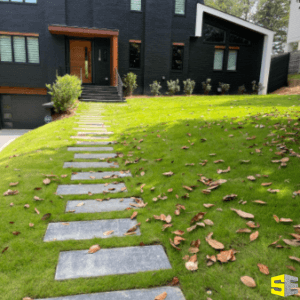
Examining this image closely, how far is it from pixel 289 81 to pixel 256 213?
20.3 meters

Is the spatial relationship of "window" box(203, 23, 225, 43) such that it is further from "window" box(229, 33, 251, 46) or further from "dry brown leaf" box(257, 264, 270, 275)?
"dry brown leaf" box(257, 264, 270, 275)

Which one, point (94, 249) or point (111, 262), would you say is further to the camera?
point (94, 249)

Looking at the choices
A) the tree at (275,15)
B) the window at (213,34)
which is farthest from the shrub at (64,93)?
the tree at (275,15)

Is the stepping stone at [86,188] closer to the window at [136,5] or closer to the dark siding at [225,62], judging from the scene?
the dark siding at [225,62]

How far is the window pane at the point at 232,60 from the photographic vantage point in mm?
19734

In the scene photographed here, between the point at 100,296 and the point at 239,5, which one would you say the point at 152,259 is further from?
the point at 239,5

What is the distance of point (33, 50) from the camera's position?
56.1ft

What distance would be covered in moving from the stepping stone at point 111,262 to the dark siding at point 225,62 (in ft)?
59.4

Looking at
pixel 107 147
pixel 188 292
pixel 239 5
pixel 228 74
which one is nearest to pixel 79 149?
pixel 107 147

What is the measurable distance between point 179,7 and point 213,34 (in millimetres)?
3209

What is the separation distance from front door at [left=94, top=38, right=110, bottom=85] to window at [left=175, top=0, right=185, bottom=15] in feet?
17.8

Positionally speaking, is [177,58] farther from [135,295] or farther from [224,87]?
[135,295]

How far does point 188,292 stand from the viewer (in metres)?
2.13

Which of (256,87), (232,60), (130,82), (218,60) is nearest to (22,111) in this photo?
(130,82)
